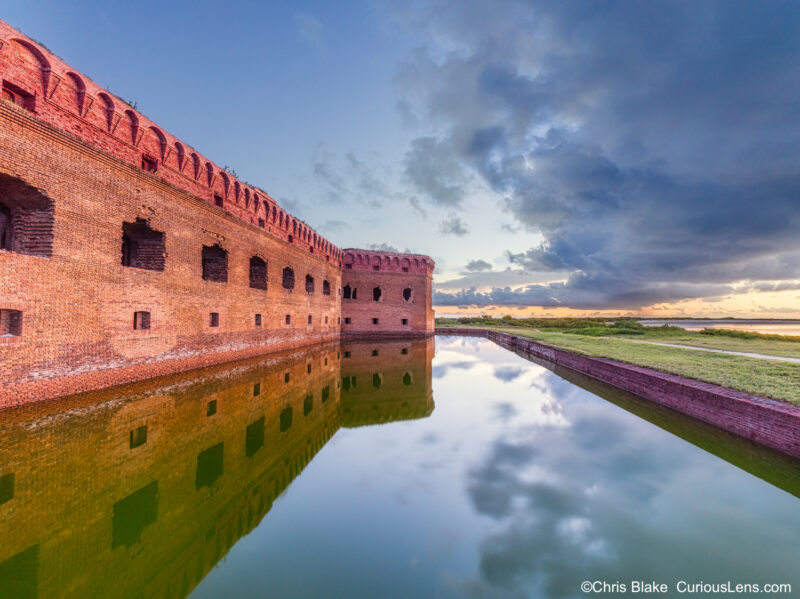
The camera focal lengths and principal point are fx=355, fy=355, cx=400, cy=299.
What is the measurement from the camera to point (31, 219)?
6.82 m

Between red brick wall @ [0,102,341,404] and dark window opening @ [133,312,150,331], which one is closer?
red brick wall @ [0,102,341,404]

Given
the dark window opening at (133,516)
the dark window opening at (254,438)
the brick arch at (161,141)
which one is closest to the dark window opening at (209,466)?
the dark window opening at (254,438)

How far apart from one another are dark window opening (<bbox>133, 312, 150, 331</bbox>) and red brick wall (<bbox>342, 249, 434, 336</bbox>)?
17988 millimetres

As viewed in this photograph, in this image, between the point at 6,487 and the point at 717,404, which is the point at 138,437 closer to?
the point at 6,487

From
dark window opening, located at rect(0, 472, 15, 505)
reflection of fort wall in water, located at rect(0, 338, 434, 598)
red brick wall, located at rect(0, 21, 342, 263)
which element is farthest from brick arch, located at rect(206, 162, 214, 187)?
dark window opening, located at rect(0, 472, 15, 505)

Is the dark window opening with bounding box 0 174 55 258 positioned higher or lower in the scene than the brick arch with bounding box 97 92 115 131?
lower

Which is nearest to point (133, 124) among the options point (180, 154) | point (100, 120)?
point (100, 120)

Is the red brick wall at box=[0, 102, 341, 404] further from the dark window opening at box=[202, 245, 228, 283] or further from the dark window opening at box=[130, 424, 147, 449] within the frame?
the dark window opening at box=[130, 424, 147, 449]

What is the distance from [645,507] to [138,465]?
18.3ft

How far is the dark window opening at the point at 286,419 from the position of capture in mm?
5864

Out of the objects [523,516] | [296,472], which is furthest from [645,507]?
[296,472]

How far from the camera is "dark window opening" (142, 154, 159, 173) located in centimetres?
939

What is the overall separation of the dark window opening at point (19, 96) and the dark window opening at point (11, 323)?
3767 mm

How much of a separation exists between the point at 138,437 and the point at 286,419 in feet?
7.01
